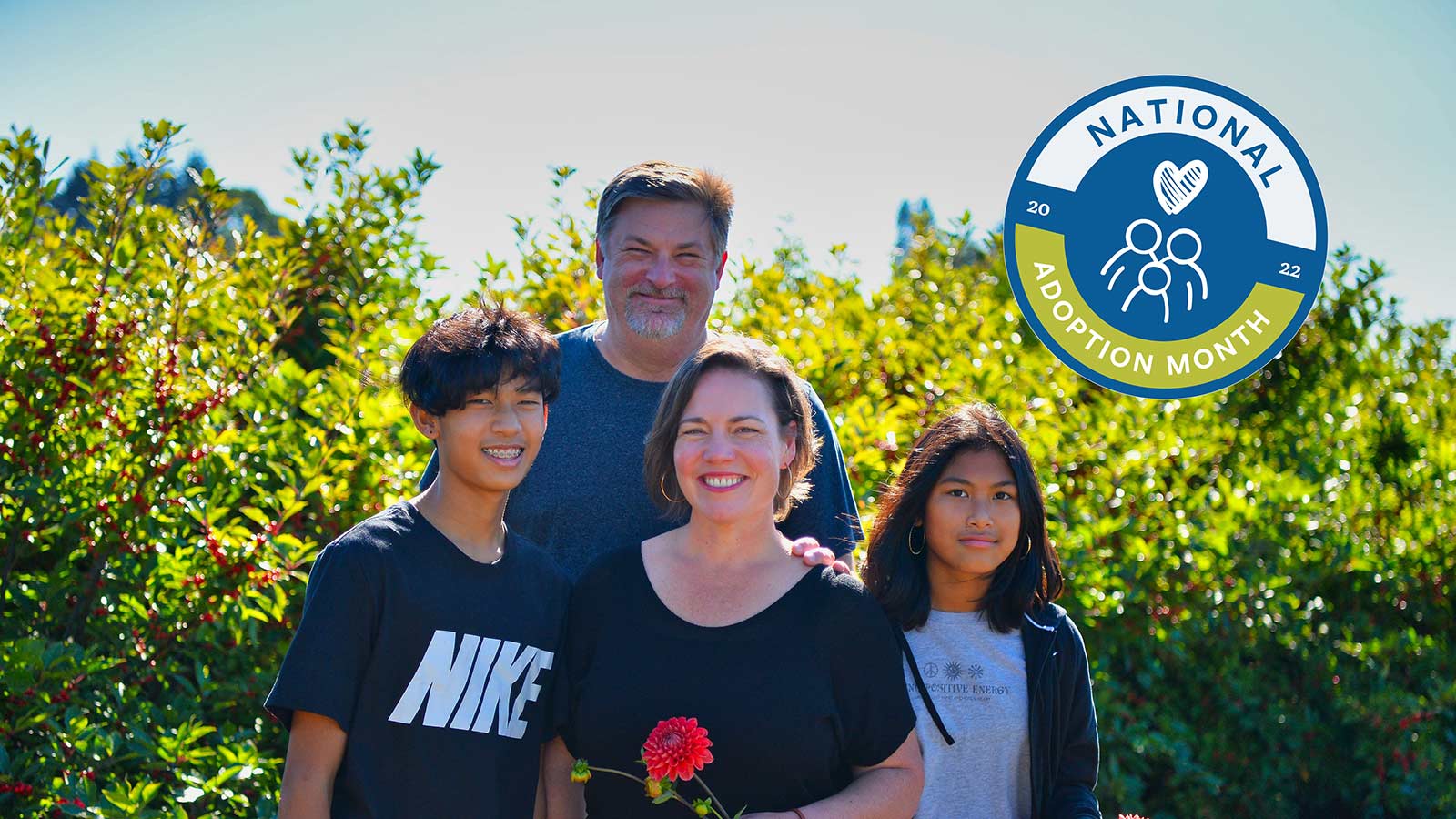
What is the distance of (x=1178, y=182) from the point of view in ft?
14.3

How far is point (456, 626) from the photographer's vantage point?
2139 millimetres

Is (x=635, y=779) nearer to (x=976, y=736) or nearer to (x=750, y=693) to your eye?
(x=750, y=693)

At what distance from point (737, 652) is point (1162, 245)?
310 cm

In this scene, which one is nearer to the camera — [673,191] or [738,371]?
[738,371]

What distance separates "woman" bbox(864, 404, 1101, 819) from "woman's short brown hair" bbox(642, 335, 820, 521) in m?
0.38

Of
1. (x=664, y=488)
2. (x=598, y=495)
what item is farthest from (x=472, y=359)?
(x=598, y=495)

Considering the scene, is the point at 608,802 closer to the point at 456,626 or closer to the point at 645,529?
the point at 456,626

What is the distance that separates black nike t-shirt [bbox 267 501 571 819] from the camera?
2.02 metres

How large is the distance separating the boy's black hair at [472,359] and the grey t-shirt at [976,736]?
1.07m

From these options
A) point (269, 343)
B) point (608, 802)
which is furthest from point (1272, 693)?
point (269, 343)

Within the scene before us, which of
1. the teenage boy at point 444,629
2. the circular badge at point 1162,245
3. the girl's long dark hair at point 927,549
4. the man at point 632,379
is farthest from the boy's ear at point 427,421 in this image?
the circular badge at point 1162,245

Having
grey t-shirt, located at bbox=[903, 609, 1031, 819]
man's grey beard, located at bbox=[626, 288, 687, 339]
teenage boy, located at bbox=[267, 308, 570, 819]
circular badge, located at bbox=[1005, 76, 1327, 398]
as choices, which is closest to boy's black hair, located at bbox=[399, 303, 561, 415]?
teenage boy, located at bbox=[267, 308, 570, 819]

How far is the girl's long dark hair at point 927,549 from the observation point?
262 centimetres

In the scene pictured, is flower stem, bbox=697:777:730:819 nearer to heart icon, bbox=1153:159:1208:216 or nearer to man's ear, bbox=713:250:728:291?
man's ear, bbox=713:250:728:291
